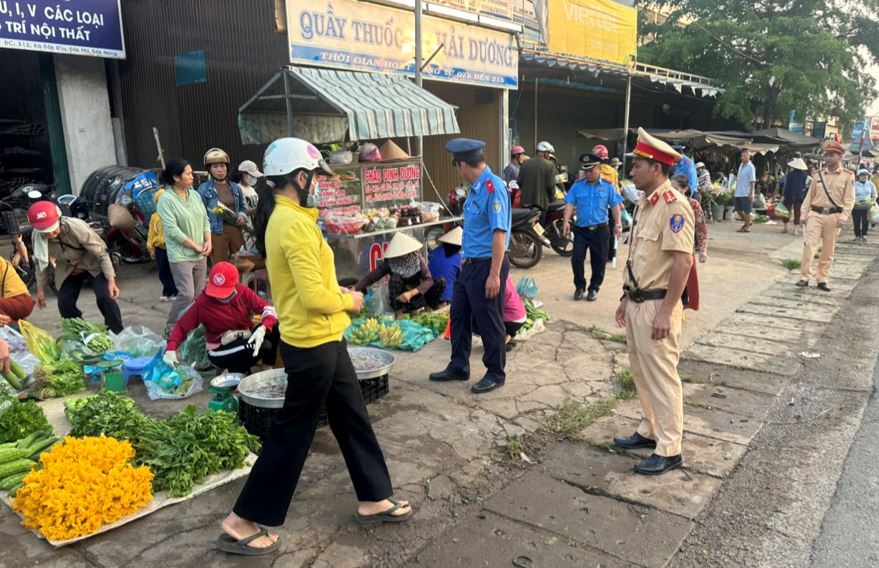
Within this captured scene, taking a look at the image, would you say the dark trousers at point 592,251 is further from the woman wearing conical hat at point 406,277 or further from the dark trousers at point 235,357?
the dark trousers at point 235,357

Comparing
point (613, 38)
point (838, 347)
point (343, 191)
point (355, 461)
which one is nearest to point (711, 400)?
point (838, 347)

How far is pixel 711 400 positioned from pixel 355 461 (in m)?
3.00

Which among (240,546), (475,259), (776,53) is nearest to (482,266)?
(475,259)

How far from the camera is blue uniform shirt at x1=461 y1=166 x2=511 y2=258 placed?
15.4 feet

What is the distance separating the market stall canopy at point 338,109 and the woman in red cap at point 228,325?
8.32ft

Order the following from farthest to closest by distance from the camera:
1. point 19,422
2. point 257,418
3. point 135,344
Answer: point 135,344 < point 257,418 < point 19,422

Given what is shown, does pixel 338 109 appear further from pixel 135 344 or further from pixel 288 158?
pixel 288 158

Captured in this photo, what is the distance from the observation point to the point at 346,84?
24.5ft

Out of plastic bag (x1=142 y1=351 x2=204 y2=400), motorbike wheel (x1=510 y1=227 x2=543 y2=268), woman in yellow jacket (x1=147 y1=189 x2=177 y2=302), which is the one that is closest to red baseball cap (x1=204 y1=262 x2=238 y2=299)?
plastic bag (x1=142 y1=351 x2=204 y2=400)

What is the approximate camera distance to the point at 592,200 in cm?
752

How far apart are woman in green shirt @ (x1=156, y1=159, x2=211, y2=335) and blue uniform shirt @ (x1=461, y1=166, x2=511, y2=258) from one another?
2663 mm

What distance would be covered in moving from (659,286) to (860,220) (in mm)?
12426

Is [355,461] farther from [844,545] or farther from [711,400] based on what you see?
[711,400]

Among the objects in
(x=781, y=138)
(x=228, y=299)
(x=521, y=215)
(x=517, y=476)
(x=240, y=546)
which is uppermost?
(x=781, y=138)
